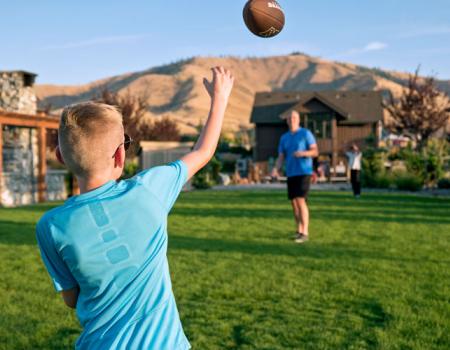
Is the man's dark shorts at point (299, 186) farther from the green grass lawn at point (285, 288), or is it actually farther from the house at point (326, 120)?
the house at point (326, 120)

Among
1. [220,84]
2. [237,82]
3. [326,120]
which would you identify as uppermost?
[237,82]

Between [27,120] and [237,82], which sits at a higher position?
[237,82]

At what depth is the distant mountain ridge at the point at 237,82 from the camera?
126 meters

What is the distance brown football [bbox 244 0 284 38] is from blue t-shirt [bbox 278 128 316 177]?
5670 millimetres

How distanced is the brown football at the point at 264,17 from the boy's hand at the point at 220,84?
1.17 metres

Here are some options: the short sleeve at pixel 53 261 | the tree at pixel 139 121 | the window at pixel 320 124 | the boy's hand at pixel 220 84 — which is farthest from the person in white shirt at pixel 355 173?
the window at pixel 320 124

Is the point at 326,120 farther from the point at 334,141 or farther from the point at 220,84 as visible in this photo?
Result: the point at 220,84

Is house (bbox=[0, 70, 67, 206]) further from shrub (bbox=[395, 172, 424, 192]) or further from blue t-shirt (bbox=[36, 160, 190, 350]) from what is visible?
blue t-shirt (bbox=[36, 160, 190, 350])

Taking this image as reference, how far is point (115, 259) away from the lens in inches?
78.6

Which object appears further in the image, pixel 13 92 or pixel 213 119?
pixel 13 92

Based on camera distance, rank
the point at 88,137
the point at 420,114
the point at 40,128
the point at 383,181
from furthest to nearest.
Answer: the point at 420,114 → the point at 383,181 → the point at 40,128 → the point at 88,137

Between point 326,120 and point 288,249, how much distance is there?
Answer: 109 feet

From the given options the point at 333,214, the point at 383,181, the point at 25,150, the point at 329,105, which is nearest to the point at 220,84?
the point at 333,214

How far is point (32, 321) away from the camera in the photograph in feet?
17.2
